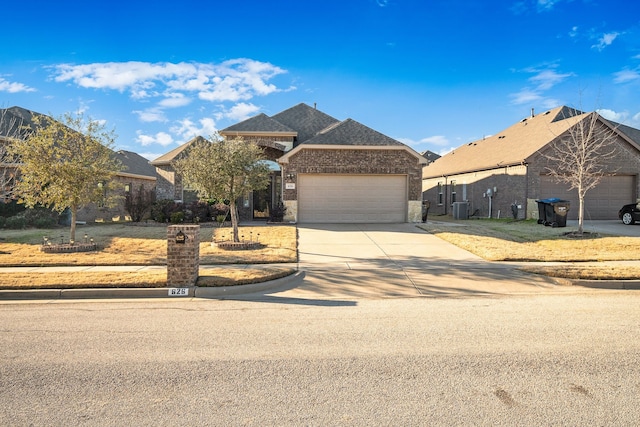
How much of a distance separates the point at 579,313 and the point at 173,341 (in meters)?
5.95

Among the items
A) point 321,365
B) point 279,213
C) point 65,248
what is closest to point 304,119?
point 279,213

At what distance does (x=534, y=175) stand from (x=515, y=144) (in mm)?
4126

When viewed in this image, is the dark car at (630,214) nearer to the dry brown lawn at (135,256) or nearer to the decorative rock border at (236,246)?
the dry brown lawn at (135,256)

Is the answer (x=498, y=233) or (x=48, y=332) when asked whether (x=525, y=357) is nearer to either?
(x=48, y=332)

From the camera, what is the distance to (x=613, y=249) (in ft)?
38.7

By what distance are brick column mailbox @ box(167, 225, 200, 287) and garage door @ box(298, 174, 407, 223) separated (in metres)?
11.3

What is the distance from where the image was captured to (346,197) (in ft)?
61.8

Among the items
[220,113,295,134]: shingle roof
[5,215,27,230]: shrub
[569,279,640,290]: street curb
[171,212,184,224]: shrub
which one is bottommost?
[569,279,640,290]: street curb

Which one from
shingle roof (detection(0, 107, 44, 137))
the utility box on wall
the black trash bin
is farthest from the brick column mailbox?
the utility box on wall

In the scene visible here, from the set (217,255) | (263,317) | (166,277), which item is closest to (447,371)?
(263,317)

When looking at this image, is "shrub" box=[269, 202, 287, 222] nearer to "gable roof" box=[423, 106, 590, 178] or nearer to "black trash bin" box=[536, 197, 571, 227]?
"black trash bin" box=[536, 197, 571, 227]

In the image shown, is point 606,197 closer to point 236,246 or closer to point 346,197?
point 346,197

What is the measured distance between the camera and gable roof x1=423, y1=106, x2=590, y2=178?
21219mm

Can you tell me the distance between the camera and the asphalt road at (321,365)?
3.14 meters
